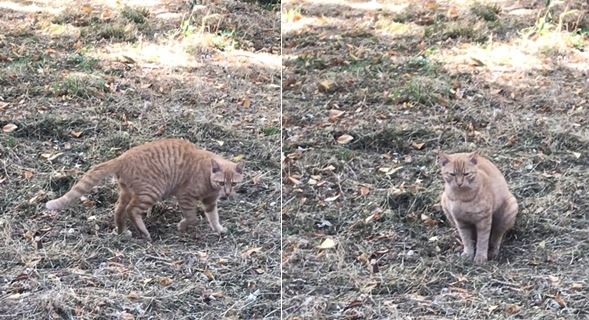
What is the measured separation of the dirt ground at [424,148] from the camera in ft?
5.50

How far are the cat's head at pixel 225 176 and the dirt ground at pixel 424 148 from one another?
0.13 meters

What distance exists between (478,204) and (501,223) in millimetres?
63

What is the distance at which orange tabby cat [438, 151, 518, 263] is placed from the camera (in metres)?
1.68

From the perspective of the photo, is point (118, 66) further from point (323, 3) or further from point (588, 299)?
point (588, 299)

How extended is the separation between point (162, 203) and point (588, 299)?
984 mm

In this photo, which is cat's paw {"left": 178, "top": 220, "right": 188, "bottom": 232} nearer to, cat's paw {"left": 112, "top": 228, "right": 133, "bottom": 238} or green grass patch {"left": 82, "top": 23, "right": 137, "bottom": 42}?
cat's paw {"left": 112, "top": 228, "right": 133, "bottom": 238}

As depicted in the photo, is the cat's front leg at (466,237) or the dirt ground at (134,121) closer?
the cat's front leg at (466,237)

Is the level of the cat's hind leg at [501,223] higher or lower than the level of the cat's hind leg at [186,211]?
higher

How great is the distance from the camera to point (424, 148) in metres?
1.83

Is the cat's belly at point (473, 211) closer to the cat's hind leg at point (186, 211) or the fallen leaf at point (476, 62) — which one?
the fallen leaf at point (476, 62)

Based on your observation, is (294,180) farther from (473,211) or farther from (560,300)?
(560,300)

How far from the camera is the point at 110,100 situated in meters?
2.08

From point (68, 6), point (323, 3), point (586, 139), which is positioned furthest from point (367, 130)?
point (68, 6)

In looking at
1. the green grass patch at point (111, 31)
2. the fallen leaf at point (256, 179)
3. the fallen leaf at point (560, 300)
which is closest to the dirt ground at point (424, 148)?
the fallen leaf at point (560, 300)
